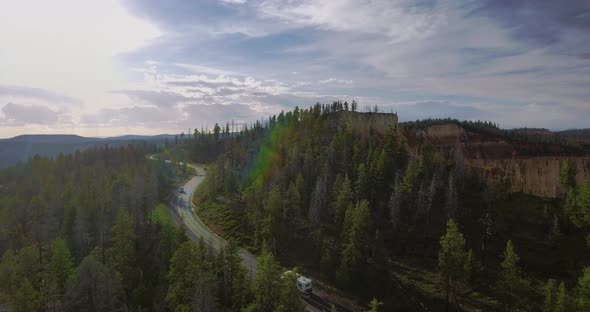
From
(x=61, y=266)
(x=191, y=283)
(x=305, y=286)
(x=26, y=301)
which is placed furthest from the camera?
(x=61, y=266)

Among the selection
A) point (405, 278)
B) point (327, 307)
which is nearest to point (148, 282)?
point (327, 307)

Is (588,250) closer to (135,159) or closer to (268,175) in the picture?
(268,175)

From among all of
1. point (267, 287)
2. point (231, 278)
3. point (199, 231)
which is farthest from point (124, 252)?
point (267, 287)

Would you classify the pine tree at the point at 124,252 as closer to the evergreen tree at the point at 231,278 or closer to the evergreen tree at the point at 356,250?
the evergreen tree at the point at 231,278

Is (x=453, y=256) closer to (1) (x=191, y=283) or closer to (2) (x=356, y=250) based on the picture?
(2) (x=356, y=250)

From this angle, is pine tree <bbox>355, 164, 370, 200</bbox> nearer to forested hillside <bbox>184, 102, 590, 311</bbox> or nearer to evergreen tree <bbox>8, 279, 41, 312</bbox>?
forested hillside <bbox>184, 102, 590, 311</bbox>

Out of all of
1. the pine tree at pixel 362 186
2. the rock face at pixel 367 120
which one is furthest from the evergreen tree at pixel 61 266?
the rock face at pixel 367 120
